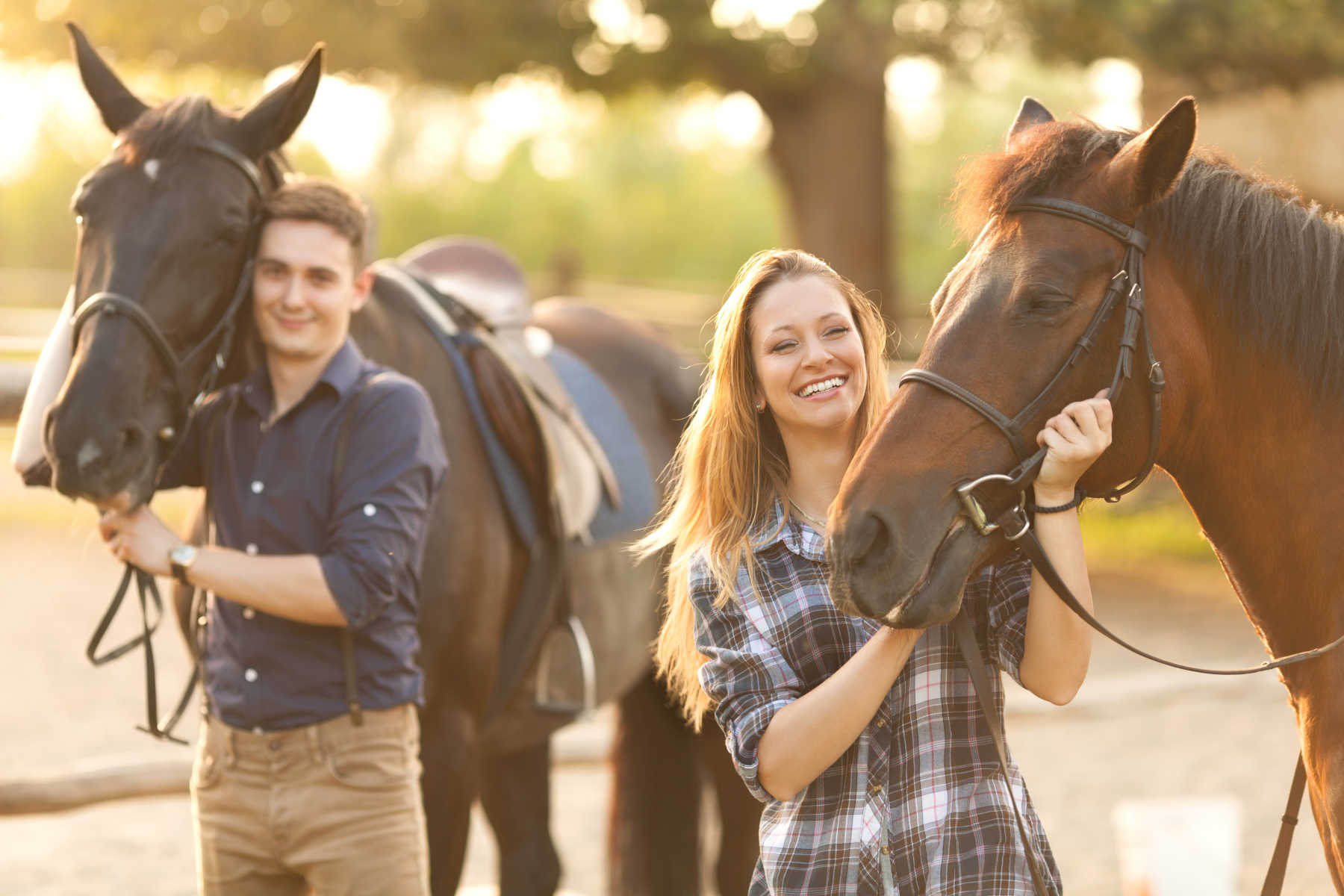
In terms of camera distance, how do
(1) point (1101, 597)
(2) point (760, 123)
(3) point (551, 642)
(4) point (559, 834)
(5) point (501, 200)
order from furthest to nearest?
(5) point (501, 200), (2) point (760, 123), (1) point (1101, 597), (4) point (559, 834), (3) point (551, 642)

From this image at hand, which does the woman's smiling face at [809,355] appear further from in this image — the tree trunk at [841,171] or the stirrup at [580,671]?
the tree trunk at [841,171]

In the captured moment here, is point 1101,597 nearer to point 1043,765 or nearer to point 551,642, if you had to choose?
point 1043,765

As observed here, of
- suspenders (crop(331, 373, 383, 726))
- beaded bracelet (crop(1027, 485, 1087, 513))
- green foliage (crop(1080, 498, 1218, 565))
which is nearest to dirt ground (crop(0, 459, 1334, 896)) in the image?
suspenders (crop(331, 373, 383, 726))

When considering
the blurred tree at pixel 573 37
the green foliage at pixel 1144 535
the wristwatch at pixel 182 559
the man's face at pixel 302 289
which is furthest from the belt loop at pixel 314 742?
the green foliage at pixel 1144 535

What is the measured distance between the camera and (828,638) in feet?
5.71

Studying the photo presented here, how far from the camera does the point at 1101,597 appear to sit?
905 centimetres

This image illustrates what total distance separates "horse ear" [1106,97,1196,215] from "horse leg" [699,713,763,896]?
2332mm

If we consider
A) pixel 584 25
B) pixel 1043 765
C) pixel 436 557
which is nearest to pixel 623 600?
pixel 436 557

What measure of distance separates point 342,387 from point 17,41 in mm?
6293

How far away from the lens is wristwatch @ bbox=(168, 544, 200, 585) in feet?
6.78

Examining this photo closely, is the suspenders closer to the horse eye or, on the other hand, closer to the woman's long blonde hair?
the woman's long blonde hair

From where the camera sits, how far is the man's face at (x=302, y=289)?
2.18 meters

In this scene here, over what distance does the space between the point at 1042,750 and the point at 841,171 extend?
4.77 meters

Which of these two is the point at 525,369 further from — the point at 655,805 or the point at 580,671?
the point at 655,805
